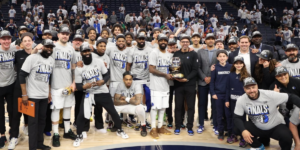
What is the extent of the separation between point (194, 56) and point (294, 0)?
68.2 ft

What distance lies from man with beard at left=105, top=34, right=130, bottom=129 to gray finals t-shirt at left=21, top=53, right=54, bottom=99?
147 cm

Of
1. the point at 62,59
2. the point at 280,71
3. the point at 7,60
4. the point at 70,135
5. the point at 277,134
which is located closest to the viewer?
the point at 277,134

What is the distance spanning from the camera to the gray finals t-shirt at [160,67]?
19.1 ft

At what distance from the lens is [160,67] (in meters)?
5.85

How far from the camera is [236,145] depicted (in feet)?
18.0

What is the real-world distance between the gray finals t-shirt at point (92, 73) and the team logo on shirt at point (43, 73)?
2.02 feet

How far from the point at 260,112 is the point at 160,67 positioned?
6.55 feet

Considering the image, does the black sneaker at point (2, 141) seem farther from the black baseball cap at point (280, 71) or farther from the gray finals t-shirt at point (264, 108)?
the black baseball cap at point (280, 71)

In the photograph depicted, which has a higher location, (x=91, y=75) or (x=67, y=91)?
(x=91, y=75)

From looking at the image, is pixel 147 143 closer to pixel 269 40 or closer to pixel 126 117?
pixel 126 117

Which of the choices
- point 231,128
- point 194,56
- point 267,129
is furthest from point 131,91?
point 267,129

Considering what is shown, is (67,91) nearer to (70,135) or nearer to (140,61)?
(70,135)

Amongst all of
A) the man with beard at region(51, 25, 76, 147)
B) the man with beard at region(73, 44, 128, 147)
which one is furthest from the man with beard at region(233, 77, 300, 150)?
the man with beard at region(51, 25, 76, 147)

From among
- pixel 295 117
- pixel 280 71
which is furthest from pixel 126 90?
pixel 295 117
